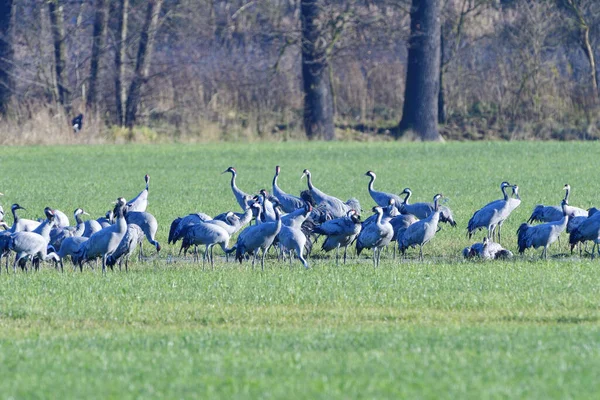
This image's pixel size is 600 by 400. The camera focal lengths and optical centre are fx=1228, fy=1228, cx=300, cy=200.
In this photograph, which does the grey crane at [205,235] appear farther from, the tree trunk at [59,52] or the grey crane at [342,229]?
the tree trunk at [59,52]

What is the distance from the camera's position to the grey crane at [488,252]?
13.5 m

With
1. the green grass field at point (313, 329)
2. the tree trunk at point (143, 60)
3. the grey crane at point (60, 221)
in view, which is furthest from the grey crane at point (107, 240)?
the tree trunk at point (143, 60)

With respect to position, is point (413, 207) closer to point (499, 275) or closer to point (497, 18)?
point (499, 275)

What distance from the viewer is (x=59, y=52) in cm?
3794

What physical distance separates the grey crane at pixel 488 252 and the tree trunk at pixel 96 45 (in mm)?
25604

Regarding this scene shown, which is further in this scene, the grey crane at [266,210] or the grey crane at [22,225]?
the grey crane at [266,210]

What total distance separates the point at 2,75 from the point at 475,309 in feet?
98.4

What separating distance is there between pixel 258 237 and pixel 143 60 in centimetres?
2670

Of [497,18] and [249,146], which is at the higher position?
[497,18]

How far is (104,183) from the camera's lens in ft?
79.4

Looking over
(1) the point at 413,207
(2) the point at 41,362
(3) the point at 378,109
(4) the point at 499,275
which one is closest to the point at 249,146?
(3) the point at 378,109

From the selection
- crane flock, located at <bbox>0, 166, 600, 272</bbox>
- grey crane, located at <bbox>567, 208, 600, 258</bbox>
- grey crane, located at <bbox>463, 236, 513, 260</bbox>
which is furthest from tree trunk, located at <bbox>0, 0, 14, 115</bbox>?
grey crane, located at <bbox>567, 208, 600, 258</bbox>

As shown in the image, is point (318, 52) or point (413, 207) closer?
point (413, 207)

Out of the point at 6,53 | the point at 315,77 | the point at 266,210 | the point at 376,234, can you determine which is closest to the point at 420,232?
the point at 376,234
